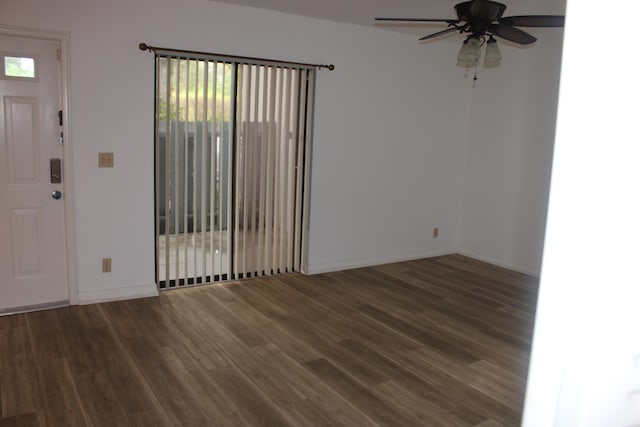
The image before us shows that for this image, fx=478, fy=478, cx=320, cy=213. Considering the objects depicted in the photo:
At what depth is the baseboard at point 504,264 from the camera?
5406mm

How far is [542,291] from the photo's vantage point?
0.45 meters

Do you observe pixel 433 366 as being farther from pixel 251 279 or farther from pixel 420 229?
pixel 420 229

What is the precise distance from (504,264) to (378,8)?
10.9ft

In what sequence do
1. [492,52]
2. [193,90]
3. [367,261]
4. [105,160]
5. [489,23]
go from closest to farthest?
[489,23], [492,52], [105,160], [193,90], [367,261]

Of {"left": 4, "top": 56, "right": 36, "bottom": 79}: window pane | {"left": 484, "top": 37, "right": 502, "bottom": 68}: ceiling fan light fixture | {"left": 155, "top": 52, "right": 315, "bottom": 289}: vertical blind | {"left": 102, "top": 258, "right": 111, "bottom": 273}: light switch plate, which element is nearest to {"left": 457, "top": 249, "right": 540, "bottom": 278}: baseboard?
{"left": 155, "top": 52, "right": 315, "bottom": 289}: vertical blind

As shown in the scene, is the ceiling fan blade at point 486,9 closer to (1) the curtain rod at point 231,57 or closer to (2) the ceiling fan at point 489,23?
(2) the ceiling fan at point 489,23

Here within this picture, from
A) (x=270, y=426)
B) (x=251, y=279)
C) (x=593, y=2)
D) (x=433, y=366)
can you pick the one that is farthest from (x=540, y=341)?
(x=251, y=279)

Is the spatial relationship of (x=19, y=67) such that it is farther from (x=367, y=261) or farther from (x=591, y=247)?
(x=591, y=247)

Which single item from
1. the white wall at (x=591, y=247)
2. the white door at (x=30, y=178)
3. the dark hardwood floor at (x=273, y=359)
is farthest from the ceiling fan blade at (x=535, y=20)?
the white door at (x=30, y=178)

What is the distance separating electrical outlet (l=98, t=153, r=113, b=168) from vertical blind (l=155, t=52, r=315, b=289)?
38 cm

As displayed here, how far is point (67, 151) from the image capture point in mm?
3732

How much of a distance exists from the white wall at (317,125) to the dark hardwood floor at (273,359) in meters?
0.69

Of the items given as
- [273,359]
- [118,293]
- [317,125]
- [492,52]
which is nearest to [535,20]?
[492,52]

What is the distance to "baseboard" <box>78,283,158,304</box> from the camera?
3953 mm
